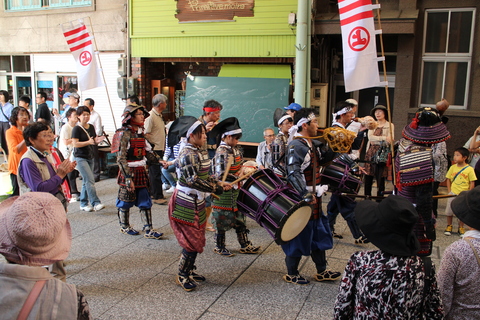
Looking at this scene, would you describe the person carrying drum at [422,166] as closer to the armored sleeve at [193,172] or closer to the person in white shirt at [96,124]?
the armored sleeve at [193,172]

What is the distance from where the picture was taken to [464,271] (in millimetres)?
2145

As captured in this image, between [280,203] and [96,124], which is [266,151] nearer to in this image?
[280,203]

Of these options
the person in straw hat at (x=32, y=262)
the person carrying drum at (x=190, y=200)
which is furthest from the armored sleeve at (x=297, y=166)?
the person in straw hat at (x=32, y=262)

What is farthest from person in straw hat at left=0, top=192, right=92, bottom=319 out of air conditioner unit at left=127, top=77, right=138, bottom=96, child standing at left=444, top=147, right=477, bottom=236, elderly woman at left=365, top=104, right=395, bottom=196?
air conditioner unit at left=127, top=77, right=138, bottom=96

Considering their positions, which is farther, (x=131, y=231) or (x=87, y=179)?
(x=87, y=179)

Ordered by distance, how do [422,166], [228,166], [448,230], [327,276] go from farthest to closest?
[448,230] → [228,166] → [327,276] → [422,166]

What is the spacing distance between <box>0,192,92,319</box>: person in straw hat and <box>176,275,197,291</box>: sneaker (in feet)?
7.87

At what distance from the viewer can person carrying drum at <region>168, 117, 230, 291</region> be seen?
398cm

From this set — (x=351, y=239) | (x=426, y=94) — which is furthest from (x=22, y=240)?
(x=426, y=94)

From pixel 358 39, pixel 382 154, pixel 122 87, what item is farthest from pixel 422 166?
pixel 122 87

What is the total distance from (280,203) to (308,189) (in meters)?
0.45

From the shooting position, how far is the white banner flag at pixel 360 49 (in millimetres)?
4988

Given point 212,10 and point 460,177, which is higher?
point 212,10

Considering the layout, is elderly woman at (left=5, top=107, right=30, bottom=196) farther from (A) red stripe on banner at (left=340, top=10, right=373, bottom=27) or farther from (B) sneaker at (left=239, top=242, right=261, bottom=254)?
(A) red stripe on banner at (left=340, top=10, right=373, bottom=27)
